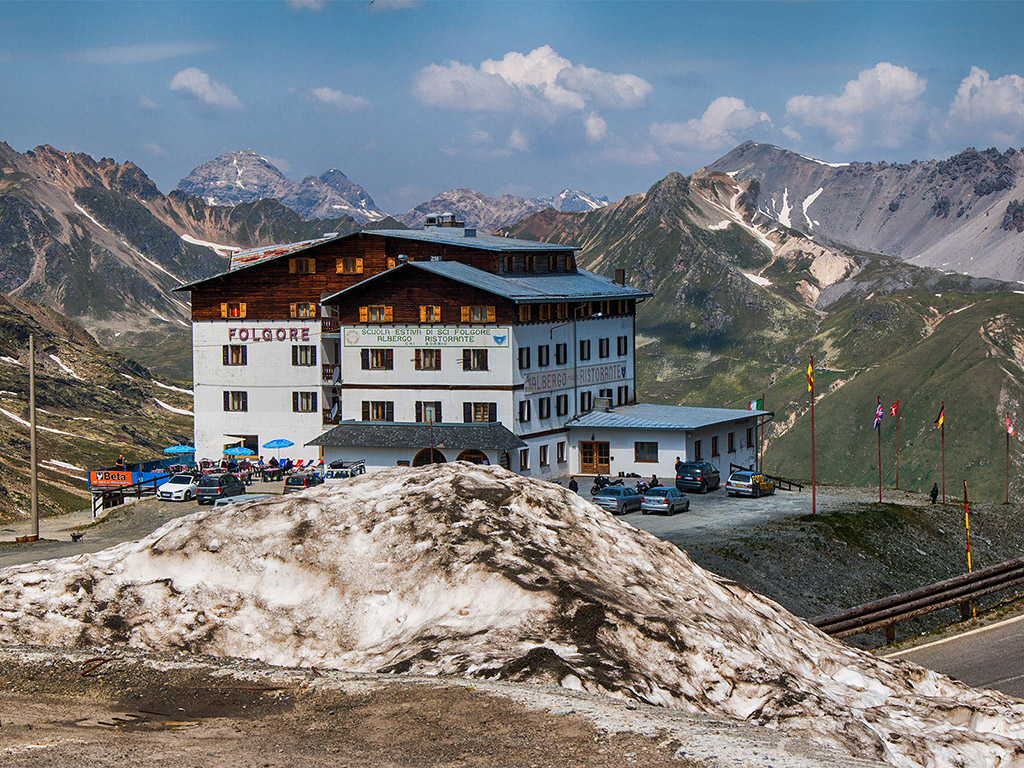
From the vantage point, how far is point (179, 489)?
7362 centimetres

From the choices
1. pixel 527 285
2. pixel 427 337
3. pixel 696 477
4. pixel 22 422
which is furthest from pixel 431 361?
pixel 22 422

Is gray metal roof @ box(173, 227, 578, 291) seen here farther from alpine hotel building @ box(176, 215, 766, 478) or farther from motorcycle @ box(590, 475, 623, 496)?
motorcycle @ box(590, 475, 623, 496)

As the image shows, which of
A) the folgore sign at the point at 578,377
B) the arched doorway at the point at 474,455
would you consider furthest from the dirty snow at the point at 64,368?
the arched doorway at the point at 474,455

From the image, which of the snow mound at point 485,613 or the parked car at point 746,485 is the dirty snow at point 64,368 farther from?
the snow mound at point 485,613

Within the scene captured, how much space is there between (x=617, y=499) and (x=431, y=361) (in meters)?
20.7

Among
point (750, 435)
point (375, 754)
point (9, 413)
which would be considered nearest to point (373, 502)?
point (375, 754)

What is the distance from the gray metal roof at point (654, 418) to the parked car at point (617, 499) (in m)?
14.3

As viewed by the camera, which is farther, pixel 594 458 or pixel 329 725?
pixel 594 458

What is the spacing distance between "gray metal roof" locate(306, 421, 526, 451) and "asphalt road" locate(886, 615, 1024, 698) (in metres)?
45.2

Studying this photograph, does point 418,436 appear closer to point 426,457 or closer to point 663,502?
point 426,457

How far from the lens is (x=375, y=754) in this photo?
51.8 feet

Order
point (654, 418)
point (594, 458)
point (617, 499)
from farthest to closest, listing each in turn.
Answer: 1. point (654, 418)
2. point (594, 458)
3. point (617, 499)

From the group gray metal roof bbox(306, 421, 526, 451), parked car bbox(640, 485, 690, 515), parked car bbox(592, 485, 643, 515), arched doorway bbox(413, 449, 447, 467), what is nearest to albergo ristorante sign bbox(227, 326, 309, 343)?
gray metal roof bbox(306, 421, 526, 451)

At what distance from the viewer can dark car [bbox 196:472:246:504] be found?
72.0m
